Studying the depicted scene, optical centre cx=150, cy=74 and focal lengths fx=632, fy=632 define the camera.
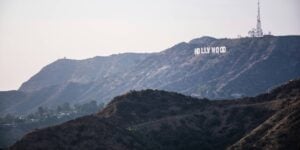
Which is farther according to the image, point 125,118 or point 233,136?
point 125,118

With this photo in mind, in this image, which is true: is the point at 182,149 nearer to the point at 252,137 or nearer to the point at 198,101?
the point at 252,137

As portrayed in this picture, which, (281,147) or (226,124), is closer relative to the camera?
(281,147)

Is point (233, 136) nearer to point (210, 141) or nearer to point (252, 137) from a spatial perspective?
point (210, 141)

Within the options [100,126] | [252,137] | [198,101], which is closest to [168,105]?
[198,101]

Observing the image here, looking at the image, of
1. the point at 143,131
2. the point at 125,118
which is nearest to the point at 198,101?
the point at 125,118

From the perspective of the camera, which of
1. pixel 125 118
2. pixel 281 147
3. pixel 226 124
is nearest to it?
pixel 281 147

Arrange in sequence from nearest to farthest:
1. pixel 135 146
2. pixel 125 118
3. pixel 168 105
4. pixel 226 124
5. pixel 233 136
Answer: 1. pixel 135 146
2. pixel 233 136
3. pixel 226 124
4. pixel 125 118
5. pixel 168 105
